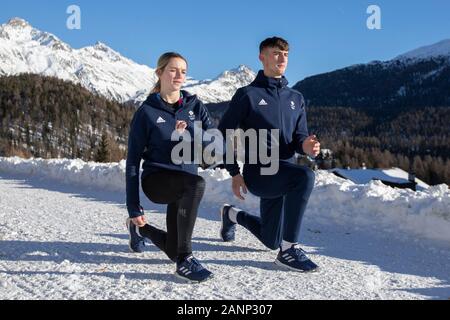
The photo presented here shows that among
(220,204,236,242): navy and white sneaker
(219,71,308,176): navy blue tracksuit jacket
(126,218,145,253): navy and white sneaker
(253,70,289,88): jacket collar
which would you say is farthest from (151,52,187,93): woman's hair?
(220,204,236,242): navy and white sneaker

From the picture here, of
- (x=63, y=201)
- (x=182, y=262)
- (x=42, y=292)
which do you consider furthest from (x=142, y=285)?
(x=63, y=201)

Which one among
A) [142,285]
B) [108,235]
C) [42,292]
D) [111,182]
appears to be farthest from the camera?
[111,182]

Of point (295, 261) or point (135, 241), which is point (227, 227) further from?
point (295, 261)

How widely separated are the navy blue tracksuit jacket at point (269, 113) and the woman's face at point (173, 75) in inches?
27.8

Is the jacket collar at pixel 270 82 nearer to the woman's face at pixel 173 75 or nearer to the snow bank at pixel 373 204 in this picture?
the woman's face at pixel 173 75

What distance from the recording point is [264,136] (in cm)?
459

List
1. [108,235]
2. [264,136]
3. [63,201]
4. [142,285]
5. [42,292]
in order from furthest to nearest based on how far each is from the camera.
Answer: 1. [63,201]
2. [108,235]
3. [264,136]
4. [142,285]
5. [42,292]

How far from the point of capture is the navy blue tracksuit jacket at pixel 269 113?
459 centimetres

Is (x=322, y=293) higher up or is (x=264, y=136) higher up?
(x=264, y=136)

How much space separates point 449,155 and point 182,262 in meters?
157

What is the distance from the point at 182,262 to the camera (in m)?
3.80

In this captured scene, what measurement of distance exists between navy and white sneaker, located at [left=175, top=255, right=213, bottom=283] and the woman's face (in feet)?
4.85

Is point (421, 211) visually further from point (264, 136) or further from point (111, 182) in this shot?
point (111, 182)
